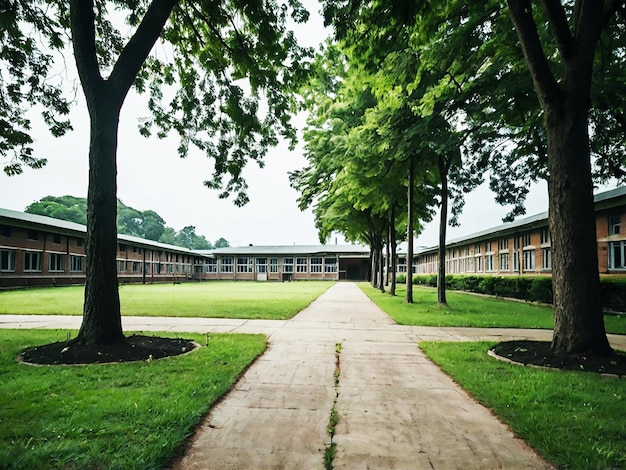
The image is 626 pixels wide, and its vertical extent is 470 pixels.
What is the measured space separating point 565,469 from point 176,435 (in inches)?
109

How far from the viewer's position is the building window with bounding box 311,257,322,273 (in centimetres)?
6550

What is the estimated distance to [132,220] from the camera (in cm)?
9731

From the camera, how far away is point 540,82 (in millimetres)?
6359

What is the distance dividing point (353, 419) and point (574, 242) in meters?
4.55

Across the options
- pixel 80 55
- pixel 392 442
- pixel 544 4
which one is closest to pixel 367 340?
pixel 392 442

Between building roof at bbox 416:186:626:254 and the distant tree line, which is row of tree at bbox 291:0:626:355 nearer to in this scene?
building roof at bbox 416:186:626:254

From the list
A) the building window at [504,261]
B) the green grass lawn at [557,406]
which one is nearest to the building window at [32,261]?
the green grass lawn at [557,406]

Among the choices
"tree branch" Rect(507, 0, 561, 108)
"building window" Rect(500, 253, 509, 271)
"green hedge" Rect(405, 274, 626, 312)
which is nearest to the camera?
"tree branch" Rect(507, 0, 561, 108)

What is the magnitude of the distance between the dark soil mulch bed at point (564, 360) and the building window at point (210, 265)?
63039mm

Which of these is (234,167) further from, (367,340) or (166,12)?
(367,340)

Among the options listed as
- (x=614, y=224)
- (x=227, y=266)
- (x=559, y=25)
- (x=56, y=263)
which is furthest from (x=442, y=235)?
(x=227, y=266)

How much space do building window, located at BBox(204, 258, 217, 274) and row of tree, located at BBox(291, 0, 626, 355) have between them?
51.1 meters

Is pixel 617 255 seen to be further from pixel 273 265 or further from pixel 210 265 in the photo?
pixel 210 265

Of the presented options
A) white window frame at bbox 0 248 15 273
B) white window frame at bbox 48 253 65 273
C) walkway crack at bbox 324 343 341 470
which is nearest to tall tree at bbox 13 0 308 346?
walkway crack at bbox 324 343 341 470
